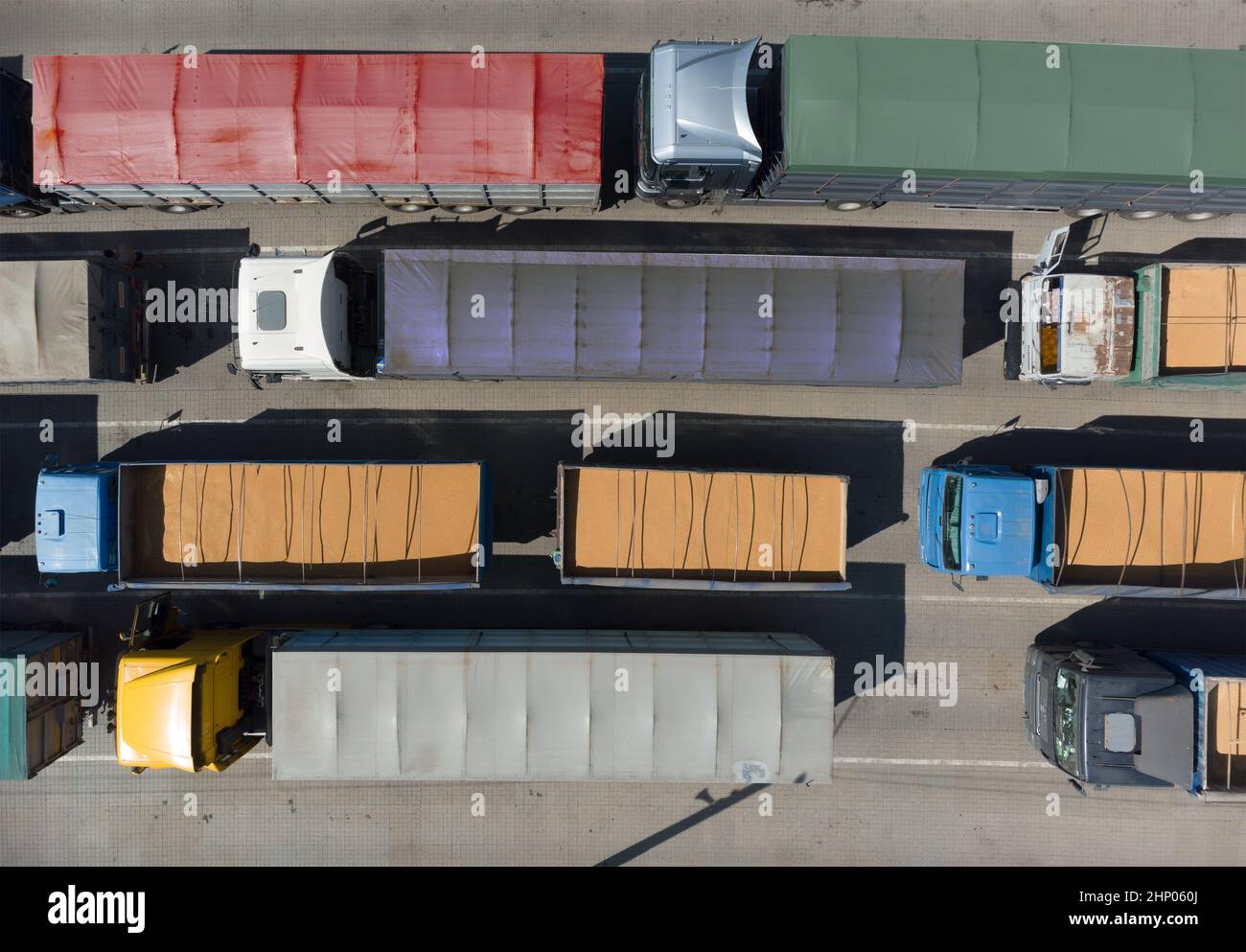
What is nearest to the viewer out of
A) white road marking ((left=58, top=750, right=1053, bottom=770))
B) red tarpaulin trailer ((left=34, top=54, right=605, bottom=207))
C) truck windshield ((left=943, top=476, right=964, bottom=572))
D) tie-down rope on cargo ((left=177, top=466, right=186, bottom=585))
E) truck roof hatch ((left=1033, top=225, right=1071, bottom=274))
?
red tarpaulin trailer ((left=34, top=54, right=605, bottom=207))

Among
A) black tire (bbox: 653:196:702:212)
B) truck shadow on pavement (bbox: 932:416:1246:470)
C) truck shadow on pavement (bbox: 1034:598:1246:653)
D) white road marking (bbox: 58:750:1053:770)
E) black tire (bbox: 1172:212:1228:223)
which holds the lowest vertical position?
white road marking (bbox: 58:750:1053:770)

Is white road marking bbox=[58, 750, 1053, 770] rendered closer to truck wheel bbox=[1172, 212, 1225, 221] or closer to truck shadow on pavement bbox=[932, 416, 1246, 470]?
truck shadow on pavement bbox=[932, 416, 1246, 470]

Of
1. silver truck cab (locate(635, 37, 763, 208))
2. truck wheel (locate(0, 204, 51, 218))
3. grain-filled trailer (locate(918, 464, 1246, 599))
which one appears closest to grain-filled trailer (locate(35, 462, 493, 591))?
truck wheel (locate(0, 204, 51, 218))

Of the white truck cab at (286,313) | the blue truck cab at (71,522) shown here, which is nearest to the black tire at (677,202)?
the white truck cab at (286,313)
